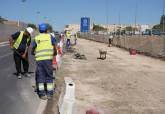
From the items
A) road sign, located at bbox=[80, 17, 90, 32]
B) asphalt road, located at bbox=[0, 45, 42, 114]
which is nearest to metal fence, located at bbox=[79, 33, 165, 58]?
asphalt road, located at bbox=[0, 45, 42, 114]

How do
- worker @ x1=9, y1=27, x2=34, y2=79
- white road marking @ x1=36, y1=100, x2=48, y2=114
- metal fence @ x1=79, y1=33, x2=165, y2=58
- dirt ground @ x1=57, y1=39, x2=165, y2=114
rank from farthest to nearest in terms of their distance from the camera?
metal fence @ x1=79, y1=33, x2=165, y2=58
worker @ x1=9, y1=27, x2=34, y2=79
dirt ground @ x1=57, y1=39, x2=165, y2=114
white road marking @ x1=36, y1=100, x2=48, y2=114

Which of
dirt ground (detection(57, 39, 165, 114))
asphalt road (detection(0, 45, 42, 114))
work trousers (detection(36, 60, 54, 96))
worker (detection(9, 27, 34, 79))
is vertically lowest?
dirt ground (detection(57, 39, 165, 114))

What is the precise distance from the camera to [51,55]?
10492mm

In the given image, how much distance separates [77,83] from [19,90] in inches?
120

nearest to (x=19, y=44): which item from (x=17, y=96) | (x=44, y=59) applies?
(x=17, y=96)

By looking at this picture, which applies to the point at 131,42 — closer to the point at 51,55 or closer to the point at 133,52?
the point at 133,52

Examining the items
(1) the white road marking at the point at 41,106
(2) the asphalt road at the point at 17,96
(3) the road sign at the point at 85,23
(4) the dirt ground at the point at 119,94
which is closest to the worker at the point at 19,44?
(2) the asphalt road at the point at 17,96

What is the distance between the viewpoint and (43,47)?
1038 cm

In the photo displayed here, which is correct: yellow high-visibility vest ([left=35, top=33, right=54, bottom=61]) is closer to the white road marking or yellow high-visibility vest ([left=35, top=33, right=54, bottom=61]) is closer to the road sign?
the white road marking

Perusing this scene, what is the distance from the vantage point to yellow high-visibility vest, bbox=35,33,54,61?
10.3 m

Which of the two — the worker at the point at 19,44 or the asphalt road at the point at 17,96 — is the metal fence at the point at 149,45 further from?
the asphalt road at the point at 17,96

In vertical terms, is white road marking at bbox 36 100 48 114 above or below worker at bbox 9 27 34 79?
below

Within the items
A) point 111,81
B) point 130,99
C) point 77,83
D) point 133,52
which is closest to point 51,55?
point 130,99

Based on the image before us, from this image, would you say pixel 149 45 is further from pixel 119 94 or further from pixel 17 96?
pixel 17 96
